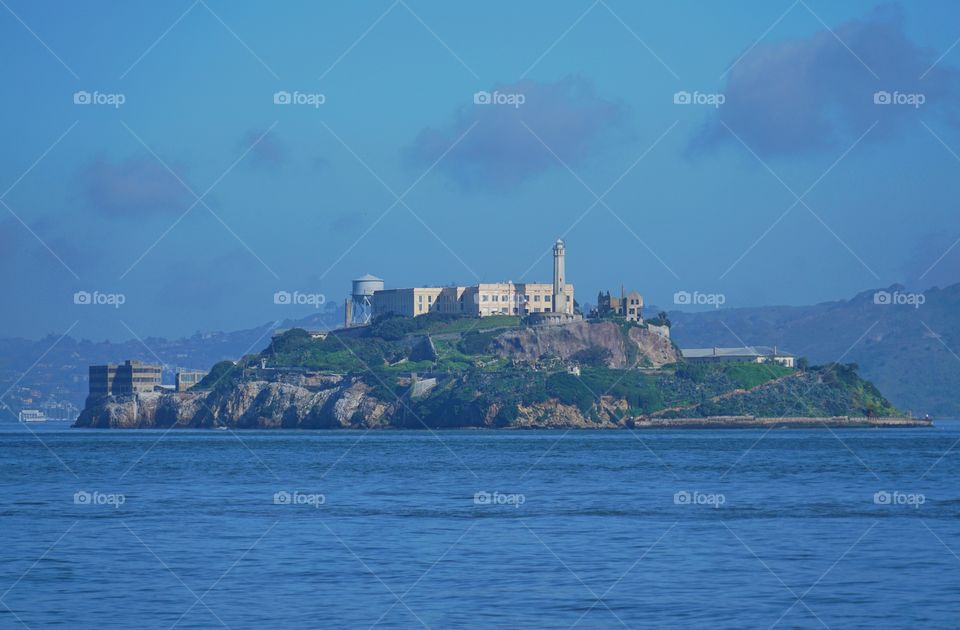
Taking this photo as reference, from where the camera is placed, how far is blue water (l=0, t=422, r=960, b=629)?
93.8ft

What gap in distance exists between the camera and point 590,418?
185125 mm

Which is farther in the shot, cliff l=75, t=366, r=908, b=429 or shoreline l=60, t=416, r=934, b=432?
cliff l=75, t=366, r=908, b=429

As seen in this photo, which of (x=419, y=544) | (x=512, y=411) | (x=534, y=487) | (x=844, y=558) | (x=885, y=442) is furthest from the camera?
(x=512, y=411)

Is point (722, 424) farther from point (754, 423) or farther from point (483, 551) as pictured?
point (483, 551)

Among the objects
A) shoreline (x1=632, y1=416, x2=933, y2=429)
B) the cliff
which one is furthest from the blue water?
shoreline (x1=632, y1=416, x2=933, y2=429)

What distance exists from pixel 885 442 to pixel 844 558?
307ft

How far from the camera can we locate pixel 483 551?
122ft

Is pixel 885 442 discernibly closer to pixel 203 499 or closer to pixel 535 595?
pixel 203 499

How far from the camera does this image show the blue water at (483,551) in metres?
28.6

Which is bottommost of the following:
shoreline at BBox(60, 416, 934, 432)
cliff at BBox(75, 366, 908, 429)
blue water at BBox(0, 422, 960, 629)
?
blue water at BBox(0, 422, 960, 629)

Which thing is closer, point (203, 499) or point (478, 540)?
point (478, 540)

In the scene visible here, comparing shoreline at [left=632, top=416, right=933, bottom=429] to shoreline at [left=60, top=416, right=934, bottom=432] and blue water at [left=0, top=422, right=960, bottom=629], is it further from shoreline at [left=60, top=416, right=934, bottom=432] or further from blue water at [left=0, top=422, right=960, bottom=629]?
blue water at [left=0, top=422, right=960, bottom=629]

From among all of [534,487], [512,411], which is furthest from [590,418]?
[534,487]

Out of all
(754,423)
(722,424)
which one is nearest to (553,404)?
(722,424)
